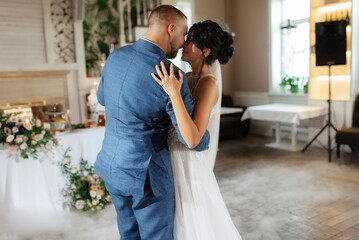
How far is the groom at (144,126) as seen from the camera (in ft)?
4.49

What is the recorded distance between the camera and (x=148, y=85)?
1357 mm

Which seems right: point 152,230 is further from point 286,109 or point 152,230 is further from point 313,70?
point 313,70

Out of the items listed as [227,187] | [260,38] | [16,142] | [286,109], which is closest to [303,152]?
[286,109]

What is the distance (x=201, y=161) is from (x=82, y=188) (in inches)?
81.8

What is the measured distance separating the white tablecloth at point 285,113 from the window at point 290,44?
1009 mm

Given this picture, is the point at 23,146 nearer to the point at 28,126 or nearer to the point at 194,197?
the point at 28,126

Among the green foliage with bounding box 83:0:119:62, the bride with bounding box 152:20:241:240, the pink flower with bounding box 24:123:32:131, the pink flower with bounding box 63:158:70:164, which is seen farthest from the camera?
the green foliage with bounding box 83:0:119:62

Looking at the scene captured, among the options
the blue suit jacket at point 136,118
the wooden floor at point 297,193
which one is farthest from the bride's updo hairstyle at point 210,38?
the wooden floor at point 297,193

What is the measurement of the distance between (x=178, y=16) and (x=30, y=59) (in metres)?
5.33

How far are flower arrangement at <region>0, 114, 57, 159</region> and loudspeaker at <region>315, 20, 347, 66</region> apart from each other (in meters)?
4.29

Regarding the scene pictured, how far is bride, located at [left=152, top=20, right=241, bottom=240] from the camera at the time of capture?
1.66 metres

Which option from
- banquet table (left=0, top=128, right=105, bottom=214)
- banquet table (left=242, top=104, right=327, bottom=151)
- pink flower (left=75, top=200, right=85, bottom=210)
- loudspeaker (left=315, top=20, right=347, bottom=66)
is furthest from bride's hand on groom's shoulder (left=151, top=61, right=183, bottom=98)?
loudspeaker (left=315, top=20, right=347, bottom=66)

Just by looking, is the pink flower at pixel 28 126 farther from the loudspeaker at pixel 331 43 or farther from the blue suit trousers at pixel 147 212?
the loudspeaker at pixel 331 43

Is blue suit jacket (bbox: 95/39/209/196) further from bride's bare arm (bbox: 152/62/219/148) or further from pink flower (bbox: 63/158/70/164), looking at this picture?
pink flower (bbox: 63/158/70/164)
